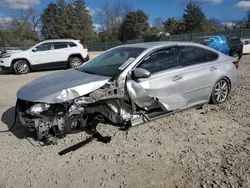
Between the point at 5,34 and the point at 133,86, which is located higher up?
the point at 5,34

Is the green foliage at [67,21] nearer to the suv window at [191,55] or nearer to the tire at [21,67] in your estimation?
the tire at [21,67]

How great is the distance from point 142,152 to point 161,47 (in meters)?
2.07

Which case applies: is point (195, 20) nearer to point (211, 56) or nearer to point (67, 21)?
point (67, 21)

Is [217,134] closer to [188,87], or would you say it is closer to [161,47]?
[188,87]

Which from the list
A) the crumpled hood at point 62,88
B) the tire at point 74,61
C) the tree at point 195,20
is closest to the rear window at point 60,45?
the tire at point 74,61

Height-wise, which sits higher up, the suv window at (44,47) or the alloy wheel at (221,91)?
the suv window at (44,47)

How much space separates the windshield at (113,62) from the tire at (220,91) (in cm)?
195

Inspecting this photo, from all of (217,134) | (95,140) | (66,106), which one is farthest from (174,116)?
(66,106)

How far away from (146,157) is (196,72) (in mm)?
2226

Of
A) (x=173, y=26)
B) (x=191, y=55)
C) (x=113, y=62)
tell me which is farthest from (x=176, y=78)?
(x=173, y=26)

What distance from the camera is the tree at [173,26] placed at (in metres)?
53.0

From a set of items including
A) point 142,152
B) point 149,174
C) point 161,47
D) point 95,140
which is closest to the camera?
point 149,174

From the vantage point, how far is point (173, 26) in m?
57.1

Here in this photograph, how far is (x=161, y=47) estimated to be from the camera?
177 inches
